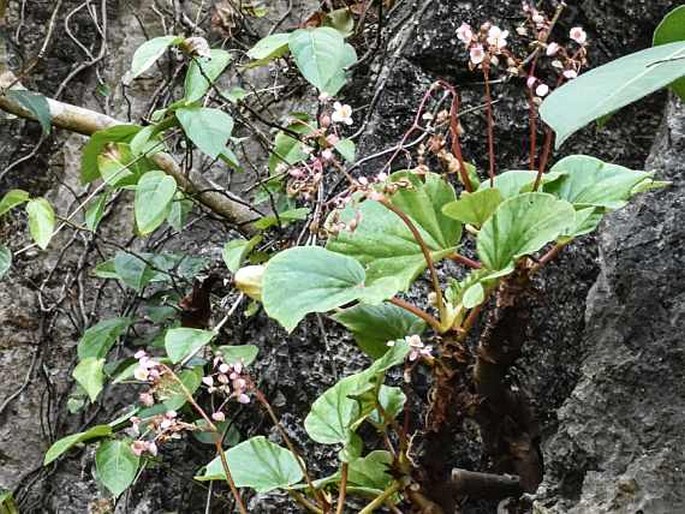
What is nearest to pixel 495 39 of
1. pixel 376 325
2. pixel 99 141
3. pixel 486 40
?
pixel 486 40

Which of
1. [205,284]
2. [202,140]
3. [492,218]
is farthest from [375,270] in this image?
[205,284]

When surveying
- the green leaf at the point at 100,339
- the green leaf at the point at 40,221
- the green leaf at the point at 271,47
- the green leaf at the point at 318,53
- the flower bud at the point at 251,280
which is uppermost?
the green leaf at the point at 318,53

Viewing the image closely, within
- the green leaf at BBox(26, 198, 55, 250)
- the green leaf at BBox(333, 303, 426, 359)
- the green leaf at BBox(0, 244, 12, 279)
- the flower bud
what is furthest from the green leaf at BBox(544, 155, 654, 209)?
the green leaf at BBox(0, 244, 12, 279)

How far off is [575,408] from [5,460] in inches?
47.3

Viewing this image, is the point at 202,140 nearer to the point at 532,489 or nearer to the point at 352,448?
the point at 352,448

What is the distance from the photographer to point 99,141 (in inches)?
50.9

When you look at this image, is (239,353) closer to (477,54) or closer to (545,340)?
(545,340)

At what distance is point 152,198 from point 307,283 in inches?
21.4

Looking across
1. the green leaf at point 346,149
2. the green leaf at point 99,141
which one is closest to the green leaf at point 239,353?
the green leaf at point 346,149

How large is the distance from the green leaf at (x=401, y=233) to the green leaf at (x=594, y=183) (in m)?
0.10

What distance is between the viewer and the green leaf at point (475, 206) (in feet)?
2.32

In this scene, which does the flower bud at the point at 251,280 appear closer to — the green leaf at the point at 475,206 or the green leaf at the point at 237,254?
the green leaf at the point at 475,206

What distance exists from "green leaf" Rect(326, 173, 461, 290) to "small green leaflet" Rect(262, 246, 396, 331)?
0.09 ft

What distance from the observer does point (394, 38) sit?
4.43ft
